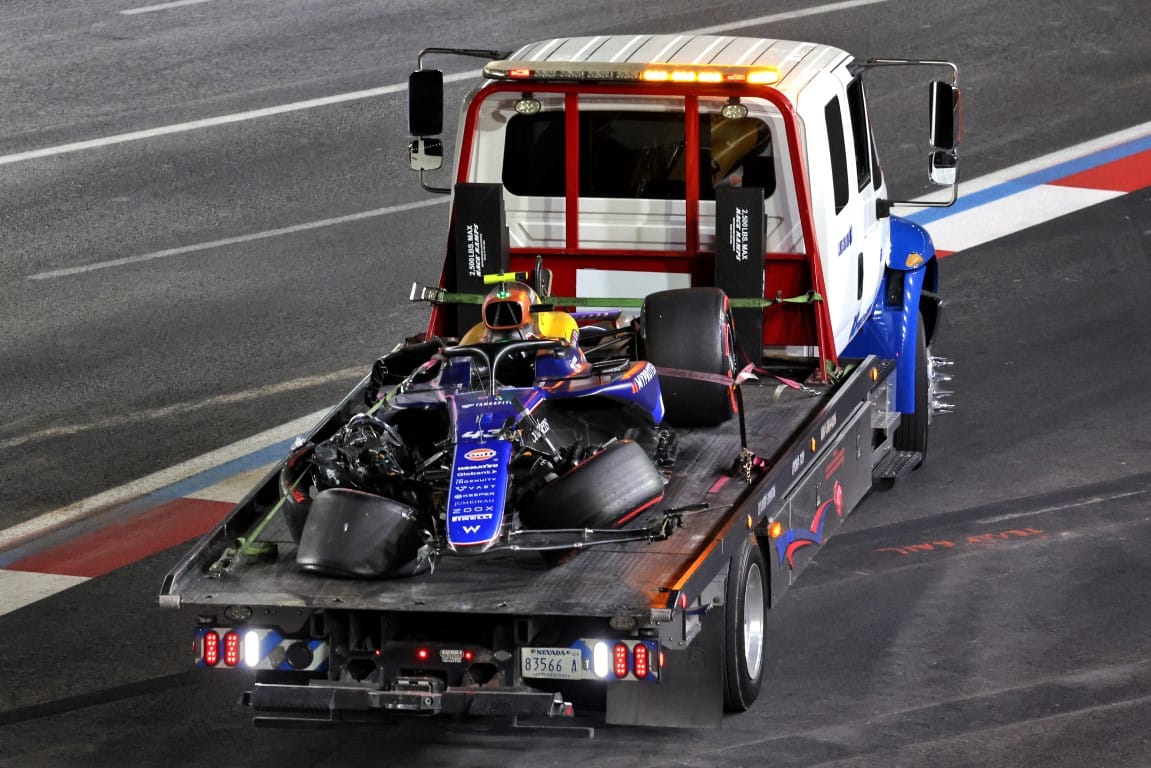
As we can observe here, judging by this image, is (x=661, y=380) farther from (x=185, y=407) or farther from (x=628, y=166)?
(x=185, y=407)

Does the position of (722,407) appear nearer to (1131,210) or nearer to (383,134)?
(1131,210)

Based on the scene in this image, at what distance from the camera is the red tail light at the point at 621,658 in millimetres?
7941

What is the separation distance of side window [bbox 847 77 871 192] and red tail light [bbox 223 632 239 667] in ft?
16.1

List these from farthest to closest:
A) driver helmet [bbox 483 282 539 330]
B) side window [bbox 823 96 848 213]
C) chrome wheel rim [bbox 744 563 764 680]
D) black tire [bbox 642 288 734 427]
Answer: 1. side window [bbox 823 96 848 213]
2. black tire [bbox 642 288 734 427]
3. driver helmet [bbox 483 282 539 330]
4. chrome wheel rim [bbox 744 563 764 680]

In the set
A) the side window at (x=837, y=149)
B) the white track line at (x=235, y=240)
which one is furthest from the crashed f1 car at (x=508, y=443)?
the white track line at (x=235, y=240)

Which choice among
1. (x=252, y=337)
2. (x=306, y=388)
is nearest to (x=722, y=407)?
(x=306, y=388)

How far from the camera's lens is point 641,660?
26.0 ft

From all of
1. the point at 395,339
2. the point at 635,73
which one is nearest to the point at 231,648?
the point at 635,73

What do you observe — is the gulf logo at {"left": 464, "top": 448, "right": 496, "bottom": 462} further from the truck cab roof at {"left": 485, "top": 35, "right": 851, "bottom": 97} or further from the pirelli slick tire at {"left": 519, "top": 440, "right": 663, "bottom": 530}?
the truck cab roof at {"left": 485, "top": 35, "right": 851, "bottom": 97}

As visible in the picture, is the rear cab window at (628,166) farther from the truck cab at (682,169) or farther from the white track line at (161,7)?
the white track line at (161,7)

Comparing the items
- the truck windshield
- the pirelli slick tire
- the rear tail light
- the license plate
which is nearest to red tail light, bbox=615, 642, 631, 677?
the license plate

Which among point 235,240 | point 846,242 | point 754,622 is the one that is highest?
point 846,242

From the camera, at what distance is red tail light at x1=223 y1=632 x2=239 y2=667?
8164mm

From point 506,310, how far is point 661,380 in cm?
81
